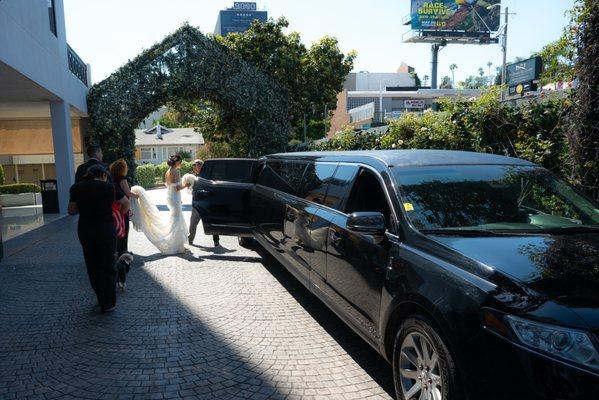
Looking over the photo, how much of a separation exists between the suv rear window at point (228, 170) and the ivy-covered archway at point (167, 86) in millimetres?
11002

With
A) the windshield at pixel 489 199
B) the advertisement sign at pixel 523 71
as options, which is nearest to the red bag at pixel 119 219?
the windshield at pixel 489 199

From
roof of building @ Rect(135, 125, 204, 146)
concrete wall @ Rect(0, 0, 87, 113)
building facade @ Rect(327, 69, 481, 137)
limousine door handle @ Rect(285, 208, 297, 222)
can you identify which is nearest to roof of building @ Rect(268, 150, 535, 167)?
limousine door handle @ Rect(285, 208, 297, 222)

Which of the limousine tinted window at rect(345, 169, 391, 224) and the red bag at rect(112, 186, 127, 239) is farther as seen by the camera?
the red bag at rect(112, 186, 127, 239)

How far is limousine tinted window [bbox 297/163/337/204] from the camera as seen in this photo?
4.81 m

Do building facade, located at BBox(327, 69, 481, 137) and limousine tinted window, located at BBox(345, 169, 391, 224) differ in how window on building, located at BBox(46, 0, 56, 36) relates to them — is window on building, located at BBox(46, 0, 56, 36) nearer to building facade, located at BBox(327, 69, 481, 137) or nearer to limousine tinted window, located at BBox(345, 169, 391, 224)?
limousine tinted window, located at BBox(345, 169, 391, 224)

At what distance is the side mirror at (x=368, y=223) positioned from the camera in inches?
129

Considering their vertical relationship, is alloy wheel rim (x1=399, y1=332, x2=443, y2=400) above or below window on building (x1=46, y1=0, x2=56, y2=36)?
below

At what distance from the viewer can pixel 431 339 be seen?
264 centimetres

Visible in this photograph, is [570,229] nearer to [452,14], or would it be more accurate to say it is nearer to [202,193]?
[202,193]

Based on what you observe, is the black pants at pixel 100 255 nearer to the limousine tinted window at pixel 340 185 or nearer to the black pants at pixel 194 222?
the limousine tinted window at pixel 340 185

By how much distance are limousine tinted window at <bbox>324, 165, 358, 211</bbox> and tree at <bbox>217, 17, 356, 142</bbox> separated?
58.8ft

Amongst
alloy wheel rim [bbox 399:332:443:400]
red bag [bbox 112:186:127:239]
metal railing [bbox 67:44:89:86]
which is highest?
metal railing [bbox 67:44:89:86]

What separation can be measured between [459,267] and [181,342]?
290 cm

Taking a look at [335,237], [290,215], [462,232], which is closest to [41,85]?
[290,215]
